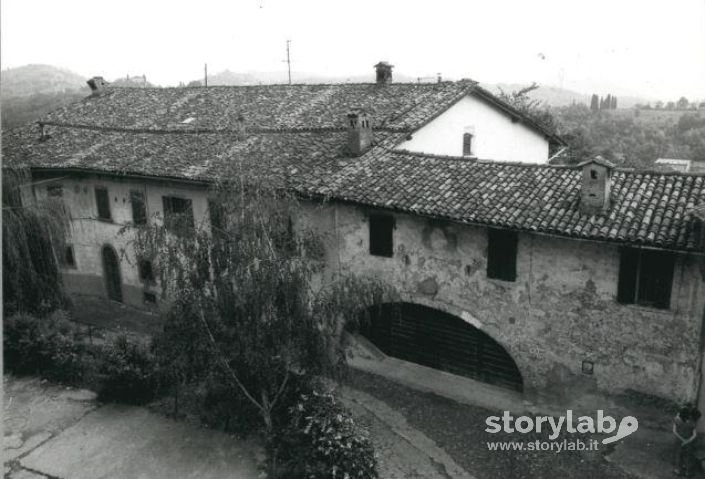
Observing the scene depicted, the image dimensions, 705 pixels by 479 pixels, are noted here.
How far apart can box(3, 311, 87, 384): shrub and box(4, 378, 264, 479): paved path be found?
3.16 feet

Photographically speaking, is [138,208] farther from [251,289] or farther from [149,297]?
[251,289]

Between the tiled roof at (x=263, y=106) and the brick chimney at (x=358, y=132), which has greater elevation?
the tiled roof at (x=263, y=106)

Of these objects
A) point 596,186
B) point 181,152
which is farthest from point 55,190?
point 596,186

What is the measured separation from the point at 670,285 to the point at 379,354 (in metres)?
7.61

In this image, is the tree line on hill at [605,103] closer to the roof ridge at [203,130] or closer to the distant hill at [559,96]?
the distant hill at [559,96]

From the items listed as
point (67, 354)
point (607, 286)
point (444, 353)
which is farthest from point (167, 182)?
point (607, 286)

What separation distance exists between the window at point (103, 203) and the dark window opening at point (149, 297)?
2.89 m

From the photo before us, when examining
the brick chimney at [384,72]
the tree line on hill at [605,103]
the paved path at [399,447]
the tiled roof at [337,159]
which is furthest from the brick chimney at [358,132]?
the tree line on hill at [605,103]

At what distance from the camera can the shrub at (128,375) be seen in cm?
1430

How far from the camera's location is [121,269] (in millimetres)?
21594

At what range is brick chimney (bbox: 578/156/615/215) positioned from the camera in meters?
11.8

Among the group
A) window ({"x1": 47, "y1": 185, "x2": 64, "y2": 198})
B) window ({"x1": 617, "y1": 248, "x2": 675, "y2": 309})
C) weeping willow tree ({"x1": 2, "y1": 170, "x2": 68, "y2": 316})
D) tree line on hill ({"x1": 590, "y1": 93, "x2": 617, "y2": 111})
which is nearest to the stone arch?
window ({"x1": 617, "y1": 248, "x2": 675, "y2": 309})

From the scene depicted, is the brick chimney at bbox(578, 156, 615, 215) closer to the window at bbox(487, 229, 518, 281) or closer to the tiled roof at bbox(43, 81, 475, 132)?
the window at bbox(487, 229, 518, 281)

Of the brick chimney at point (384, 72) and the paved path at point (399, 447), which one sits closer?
the paved path at point (399, 447)
